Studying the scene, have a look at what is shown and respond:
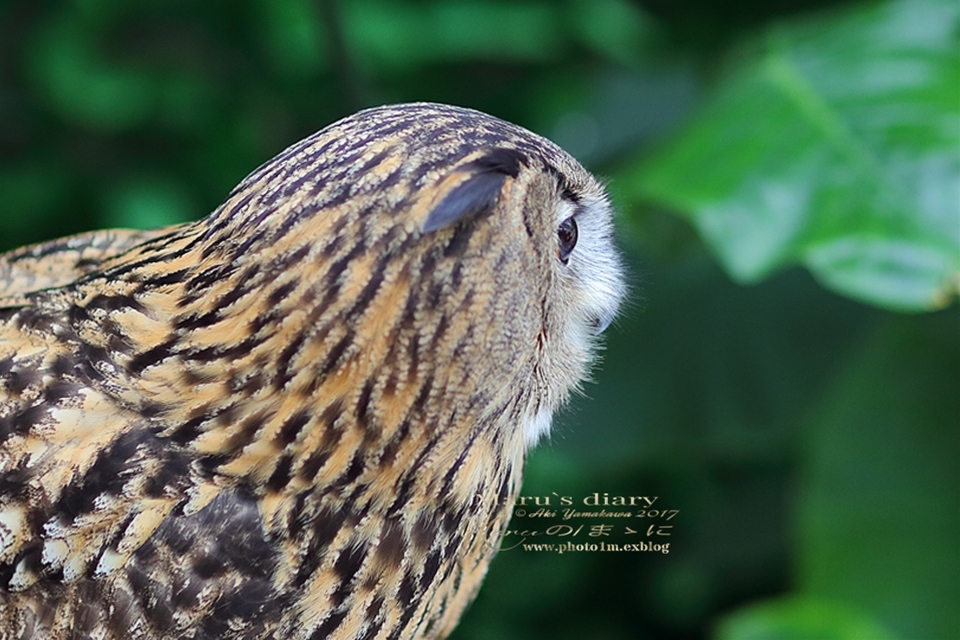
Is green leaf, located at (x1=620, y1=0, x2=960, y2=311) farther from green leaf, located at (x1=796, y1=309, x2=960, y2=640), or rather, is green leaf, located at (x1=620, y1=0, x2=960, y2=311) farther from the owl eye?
the owl eye

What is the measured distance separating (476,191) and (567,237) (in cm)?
18

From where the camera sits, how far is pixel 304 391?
905mm

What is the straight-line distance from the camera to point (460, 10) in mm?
2424

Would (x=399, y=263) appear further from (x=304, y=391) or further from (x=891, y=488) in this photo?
(x=891, y=488)

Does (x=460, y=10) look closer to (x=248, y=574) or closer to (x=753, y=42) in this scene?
(x=753, y=42)

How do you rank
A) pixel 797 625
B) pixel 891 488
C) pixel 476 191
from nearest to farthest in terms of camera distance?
pixel 476 191 → pixel 797 625 → pixel 891 488

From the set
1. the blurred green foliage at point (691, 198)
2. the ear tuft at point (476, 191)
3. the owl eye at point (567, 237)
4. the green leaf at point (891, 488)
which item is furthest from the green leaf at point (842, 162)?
the ear tuft at point (476, 191)

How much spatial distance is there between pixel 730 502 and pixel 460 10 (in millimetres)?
1324

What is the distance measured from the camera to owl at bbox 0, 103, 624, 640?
0.86 meters

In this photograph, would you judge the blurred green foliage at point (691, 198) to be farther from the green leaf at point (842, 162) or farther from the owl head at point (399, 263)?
the owl head at point (399, 263)

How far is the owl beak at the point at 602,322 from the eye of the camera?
1.08 meters

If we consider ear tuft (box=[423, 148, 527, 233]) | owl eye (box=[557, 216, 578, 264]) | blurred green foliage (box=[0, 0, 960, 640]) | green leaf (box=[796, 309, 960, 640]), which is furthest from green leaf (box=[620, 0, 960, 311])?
ear tuft (box=[423, 148, 527, 233])

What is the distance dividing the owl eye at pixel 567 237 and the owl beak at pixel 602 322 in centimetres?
11

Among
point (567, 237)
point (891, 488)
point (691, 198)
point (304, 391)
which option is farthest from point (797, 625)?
point (304, 391)
